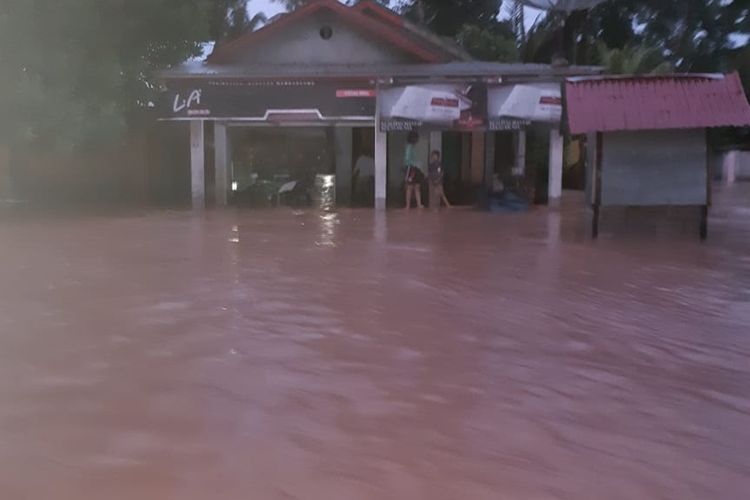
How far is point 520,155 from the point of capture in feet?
66.8

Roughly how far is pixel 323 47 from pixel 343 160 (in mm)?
3197

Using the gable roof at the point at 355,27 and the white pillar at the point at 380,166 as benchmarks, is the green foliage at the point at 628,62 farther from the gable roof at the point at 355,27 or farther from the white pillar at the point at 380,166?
the white pillar at the point at 380,166

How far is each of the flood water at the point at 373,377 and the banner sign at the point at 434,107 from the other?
7.43 m

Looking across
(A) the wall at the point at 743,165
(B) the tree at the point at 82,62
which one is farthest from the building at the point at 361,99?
(A) the wall at the point at 743,165

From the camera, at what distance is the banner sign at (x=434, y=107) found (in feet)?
57.0

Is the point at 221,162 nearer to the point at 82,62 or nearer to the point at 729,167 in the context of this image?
the point at 82,62

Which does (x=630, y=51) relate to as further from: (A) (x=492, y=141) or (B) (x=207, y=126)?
(B) (x=207, y=126)

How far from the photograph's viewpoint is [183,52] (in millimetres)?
20312

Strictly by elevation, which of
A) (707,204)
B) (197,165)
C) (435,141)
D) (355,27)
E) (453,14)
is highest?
(453,14)

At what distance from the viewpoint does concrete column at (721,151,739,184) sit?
103 ft

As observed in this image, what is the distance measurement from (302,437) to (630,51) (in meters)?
24.0

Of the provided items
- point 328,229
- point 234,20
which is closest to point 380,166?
point 328,229

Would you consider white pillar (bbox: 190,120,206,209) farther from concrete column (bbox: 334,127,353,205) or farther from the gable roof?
concrete column (bbox: 334,127,353,205)

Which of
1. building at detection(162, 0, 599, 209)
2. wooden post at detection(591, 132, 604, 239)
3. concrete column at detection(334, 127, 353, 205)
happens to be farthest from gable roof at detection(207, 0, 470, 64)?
wooden post at detection(591, 132, 604, 239)
